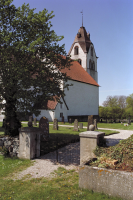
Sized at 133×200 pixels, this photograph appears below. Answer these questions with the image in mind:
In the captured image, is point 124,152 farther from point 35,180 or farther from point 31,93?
point 31,93

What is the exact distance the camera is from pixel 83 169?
15.0ft

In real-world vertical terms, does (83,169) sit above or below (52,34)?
below

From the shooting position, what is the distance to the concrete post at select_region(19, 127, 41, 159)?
7.83 meters

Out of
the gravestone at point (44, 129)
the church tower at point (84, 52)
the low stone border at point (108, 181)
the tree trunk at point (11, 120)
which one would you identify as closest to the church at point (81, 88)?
the church tower at point (84, 52)

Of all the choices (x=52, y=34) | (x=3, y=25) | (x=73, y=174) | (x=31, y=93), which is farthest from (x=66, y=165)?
(x=3, y=25)

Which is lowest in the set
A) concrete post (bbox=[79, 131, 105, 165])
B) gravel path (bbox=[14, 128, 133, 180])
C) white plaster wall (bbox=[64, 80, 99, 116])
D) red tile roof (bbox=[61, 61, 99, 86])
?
gravel path (bbox=[14, 128, 133, 180])

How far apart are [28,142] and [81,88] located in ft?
101

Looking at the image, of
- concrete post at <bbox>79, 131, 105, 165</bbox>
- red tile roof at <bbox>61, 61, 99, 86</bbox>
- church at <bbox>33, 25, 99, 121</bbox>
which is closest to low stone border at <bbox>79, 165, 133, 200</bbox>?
concrete post at <bbox>79, 131, 105, 165</bbox>

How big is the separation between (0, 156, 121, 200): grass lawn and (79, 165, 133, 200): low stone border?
15 centimetres

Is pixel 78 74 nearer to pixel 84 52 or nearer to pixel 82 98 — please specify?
pixel 82 98

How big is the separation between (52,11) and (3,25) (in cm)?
291

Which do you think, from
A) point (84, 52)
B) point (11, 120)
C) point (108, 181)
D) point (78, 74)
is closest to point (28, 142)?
point (11, 120)

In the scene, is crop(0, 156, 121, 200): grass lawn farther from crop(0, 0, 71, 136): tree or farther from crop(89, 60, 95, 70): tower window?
crop(89, 60, 95, 70): tower window

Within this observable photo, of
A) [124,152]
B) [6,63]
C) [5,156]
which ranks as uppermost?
[6,63]
